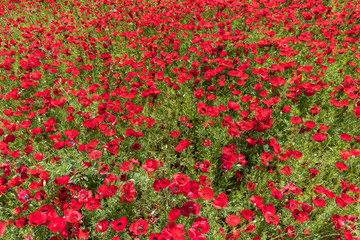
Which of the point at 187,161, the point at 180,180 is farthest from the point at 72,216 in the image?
the point at 187,161

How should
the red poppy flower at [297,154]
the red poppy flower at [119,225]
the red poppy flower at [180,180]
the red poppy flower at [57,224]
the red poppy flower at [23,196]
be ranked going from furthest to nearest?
1. the red poppy flower at [297,154]
2. the red poppy flower at [23,196]
3. the red poppy flower at [180,180]
4. the red poppy flower at [119,225]
5. the red poppy flower at [57,224]

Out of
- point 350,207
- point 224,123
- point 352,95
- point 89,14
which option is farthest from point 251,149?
point 89,14

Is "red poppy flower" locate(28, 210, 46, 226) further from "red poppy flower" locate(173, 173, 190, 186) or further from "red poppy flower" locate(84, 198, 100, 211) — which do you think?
"red poppy flower" locate(173, 173, 190, 186)

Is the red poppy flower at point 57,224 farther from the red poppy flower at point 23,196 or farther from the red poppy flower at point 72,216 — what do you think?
the red poppy flower at point 23,196

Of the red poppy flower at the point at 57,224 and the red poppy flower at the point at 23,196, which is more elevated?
the red poppy flower at the point at 57,224

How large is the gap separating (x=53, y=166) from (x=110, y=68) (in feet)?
8.78

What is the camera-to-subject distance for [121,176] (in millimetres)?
2643

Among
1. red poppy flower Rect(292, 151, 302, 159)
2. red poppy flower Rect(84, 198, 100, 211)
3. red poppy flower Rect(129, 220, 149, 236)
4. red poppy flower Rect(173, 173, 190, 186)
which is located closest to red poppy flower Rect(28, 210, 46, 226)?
red poppy flower Rect(84, 198, 100, 211)

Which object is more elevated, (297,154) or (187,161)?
(297,154)

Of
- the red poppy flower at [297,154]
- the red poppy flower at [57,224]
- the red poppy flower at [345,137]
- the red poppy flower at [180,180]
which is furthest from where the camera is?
the red poppy flower at [345,137]

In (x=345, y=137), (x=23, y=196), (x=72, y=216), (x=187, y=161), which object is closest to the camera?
(x=72, y=216)

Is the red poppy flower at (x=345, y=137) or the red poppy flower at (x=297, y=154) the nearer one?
the red poppy flower at (x=297, y=154)

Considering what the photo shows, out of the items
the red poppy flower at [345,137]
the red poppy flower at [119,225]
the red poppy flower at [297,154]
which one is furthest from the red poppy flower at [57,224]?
the red poppy flower at [345,137]

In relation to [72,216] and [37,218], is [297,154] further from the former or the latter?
[37,218]
